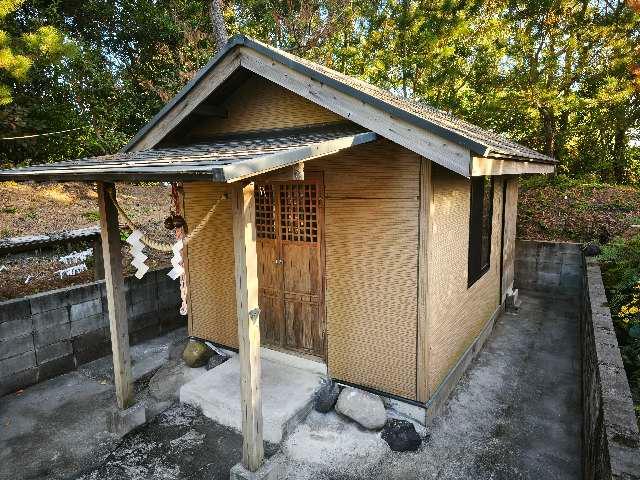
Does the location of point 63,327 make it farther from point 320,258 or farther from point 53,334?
point 320,258

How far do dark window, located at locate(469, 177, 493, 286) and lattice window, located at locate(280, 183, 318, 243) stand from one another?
108 inches

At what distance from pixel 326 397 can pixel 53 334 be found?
4.46m

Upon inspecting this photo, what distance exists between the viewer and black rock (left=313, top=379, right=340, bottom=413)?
200 inches

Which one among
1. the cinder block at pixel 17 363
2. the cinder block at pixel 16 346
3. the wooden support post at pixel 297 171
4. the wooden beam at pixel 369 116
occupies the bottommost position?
the cinder block at pixel 17 363

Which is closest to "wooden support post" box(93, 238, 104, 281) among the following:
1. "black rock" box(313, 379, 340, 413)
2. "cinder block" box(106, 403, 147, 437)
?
"cinder block" box(106, 403, 147, 437)

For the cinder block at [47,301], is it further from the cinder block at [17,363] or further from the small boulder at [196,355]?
the small boulder at [196,355]

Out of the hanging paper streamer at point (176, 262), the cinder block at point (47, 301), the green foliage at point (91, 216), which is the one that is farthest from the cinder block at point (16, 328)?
the green foliage at point (91, 216)

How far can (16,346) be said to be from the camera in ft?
18.9

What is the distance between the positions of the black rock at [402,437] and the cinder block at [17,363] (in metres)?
5.31

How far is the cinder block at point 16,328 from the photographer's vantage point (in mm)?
5602

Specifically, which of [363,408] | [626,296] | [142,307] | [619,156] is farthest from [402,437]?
[619,156]

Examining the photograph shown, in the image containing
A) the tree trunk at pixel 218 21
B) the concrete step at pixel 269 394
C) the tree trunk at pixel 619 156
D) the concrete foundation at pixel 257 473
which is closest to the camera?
the concrete foundation at pixel 257 473

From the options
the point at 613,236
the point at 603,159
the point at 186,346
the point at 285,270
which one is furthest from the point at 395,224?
the point at 603,159

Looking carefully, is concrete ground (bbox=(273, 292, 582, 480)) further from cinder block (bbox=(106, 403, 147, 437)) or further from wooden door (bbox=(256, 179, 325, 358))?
cinder block (bbox=(106, 403, 147, 437))
